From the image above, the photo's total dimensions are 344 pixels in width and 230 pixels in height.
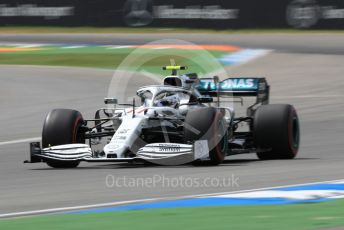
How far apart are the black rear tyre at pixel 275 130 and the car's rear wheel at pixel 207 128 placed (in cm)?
115

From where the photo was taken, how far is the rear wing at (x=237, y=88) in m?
14.0

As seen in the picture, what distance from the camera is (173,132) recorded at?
12.6 m

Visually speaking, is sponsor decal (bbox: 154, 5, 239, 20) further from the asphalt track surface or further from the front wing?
the front wing

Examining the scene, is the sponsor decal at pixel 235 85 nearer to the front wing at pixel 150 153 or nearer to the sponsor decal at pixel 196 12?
the front wing at pixel 150 153

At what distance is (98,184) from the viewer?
34.5 feet

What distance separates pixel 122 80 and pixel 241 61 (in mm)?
4975

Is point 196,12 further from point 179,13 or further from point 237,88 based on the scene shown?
point 237,88

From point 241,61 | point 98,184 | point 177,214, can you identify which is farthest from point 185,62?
point 177,214

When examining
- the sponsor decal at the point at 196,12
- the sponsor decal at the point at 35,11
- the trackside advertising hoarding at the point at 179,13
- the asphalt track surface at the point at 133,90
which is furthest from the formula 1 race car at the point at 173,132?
the sponsor decal at the point at 35,11

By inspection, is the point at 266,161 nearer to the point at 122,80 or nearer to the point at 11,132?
the point at 11,132

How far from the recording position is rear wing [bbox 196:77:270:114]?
1399cm

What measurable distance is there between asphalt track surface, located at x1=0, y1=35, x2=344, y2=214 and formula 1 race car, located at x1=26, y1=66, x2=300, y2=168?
0.20 meters

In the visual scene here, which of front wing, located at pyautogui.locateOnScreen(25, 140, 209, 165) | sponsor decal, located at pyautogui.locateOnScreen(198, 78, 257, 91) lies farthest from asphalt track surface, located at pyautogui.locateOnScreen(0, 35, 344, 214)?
sponsor decal, located at pyautogui.locateOnScreen(198, 78, 257, 91)

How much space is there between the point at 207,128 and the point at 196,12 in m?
24.5
